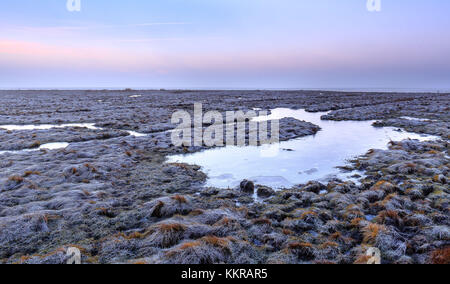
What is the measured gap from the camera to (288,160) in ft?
50.9

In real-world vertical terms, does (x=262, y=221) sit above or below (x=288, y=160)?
below

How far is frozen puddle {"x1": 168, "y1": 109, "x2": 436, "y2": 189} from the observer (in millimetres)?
12383

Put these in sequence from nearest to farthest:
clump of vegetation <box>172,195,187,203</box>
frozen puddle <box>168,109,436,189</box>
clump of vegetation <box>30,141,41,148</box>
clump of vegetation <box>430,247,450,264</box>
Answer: clump of vegetation <box>430,247,450,264</box>, clump of vegetation <box>172,195,187,203</box>, frozen puddle <box>168,109,436,189</box>, clump of vegetation <box>30,141,41,148</box>

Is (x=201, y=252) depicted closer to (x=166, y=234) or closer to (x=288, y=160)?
(x=166, y=234)

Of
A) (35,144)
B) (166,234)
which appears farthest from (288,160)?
(35,144)

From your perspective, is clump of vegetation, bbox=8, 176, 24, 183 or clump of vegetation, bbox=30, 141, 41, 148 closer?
clump of vegetation, bbox=8, 176, 24, 183

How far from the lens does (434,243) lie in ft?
20.6

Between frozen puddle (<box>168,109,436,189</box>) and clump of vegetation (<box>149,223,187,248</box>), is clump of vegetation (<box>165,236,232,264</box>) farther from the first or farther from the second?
frozen puddle (<box>168,109,436,189</box>)

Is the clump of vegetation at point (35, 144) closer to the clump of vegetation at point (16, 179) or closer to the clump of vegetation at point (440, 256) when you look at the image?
the clump of vegetation at point (16, 179)

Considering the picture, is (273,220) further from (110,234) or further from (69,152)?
(69,152)

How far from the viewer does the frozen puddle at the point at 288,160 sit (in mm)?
12383

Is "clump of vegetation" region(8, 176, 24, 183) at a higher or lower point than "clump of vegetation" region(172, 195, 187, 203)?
higher

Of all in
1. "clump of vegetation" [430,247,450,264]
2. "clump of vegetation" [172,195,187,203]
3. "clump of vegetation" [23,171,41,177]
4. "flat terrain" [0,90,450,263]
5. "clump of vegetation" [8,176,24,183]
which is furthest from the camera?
"clump of vegetation" [23,171,41,177]

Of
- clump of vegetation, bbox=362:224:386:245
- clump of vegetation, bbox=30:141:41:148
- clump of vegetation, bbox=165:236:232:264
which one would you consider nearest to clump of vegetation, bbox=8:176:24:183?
clump of vegetation, bbox=165:236:232:264
